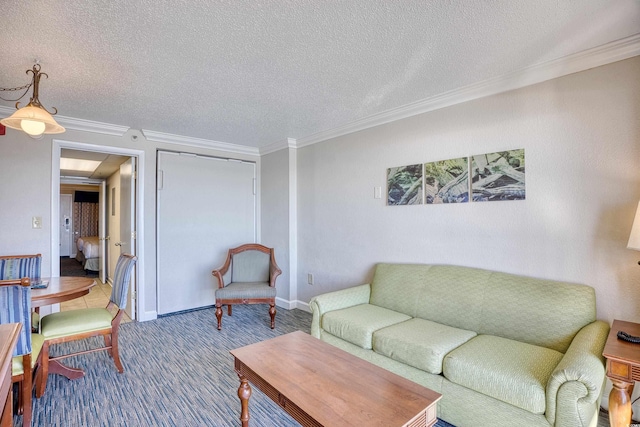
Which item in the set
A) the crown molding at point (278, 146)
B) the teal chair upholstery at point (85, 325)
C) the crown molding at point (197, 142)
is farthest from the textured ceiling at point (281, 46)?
the teal chair upholstery at point (85, 325)

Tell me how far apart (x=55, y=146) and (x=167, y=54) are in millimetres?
2217

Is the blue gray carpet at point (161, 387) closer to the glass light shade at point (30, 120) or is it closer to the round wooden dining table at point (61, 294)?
the round wooden dining table at point (61, 294)

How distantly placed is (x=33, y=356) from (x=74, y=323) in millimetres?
432

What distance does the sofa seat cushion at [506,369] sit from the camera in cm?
159

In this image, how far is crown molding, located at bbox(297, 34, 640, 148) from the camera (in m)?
1.97

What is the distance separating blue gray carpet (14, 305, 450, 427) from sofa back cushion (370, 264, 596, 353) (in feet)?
2.64

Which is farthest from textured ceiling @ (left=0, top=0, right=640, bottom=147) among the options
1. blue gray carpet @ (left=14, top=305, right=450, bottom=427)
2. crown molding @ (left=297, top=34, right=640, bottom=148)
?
blue gray carpet @ (left=14, top=305, right=450, bottom=427)

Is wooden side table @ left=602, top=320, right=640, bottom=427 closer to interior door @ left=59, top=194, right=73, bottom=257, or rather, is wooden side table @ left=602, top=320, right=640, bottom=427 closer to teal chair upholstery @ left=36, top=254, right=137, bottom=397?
teal chair upholstery @ left=36, top=254, right=137, bottom=397

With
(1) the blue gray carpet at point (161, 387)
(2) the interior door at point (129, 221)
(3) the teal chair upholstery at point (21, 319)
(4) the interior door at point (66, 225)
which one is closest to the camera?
(3) the teal chair upholstery at point (21, 319)

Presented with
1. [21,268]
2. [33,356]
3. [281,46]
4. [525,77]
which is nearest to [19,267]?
[21,268]

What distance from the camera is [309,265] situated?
4188 millimetres

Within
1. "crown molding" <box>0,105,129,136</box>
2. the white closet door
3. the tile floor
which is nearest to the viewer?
"crown molding" <box>0,105,129,136</box>

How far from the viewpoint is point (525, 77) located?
7.66 ft

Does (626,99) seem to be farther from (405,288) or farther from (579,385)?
(405,288)
